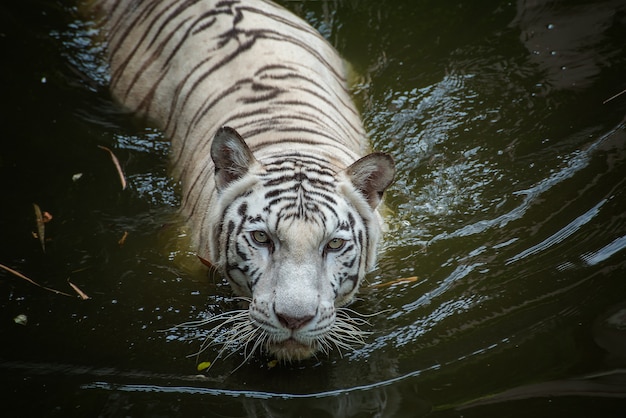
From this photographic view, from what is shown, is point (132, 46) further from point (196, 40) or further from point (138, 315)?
point (138, 315)

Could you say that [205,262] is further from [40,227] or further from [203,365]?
[40,227]

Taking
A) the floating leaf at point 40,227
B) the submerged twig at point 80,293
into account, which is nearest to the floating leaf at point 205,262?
the submerged twig at point 80,293

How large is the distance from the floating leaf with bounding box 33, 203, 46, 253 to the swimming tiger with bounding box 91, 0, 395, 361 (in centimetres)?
54

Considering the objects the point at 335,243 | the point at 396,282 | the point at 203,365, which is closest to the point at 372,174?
the point at 335,243

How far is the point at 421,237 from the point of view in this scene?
2.78m

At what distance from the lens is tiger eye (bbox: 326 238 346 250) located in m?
2.13

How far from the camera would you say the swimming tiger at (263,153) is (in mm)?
2057

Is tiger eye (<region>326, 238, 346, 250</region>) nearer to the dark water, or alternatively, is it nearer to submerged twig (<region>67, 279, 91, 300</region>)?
the dark water

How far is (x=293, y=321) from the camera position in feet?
6.31

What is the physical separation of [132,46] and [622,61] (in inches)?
89.8

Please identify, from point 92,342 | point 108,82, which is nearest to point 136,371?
point 92,342

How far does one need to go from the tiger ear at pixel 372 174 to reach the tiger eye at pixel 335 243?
23 centimetres

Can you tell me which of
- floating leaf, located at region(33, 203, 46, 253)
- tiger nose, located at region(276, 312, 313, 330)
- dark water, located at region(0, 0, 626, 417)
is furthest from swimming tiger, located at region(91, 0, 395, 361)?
floating leaf, located at region(33, 203, 46, 253)

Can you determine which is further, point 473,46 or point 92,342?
point 473,46
